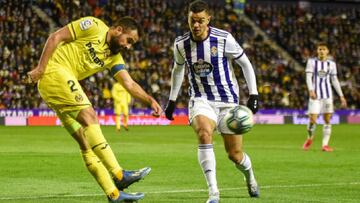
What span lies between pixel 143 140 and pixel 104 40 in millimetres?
14776

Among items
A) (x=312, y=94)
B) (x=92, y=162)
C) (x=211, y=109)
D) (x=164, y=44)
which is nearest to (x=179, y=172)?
(x=211, y=109)

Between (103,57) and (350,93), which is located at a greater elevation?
(103,57)

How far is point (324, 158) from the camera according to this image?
673 inches

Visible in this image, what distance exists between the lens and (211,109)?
9953mm

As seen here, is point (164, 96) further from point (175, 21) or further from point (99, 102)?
point (175, 21)

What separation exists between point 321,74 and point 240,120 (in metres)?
10.2

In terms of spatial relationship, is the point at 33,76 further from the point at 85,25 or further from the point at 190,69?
the point at 190,69

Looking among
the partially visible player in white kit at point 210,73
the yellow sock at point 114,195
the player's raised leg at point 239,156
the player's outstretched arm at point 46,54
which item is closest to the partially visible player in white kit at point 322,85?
the player's raised leg at point 239,156

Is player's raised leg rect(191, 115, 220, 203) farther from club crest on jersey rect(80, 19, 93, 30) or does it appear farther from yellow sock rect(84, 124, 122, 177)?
club crest on jersey rect(80, 19, 93, 30)

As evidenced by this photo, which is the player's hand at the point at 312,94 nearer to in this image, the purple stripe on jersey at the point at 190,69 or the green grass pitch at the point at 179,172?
the green grass pitch at the point at 179,172

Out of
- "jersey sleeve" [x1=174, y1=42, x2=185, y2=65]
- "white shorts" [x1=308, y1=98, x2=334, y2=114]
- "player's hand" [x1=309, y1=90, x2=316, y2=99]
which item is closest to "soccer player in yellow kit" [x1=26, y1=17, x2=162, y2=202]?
"jersey sleeve" [x1=174, y1=42, x2=185, y2=65]

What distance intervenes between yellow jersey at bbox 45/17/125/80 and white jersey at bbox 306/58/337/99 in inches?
422

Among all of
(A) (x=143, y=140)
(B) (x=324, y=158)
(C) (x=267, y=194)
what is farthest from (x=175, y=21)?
(C) (x=267, y=194)

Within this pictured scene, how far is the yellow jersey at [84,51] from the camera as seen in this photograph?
359 inches
